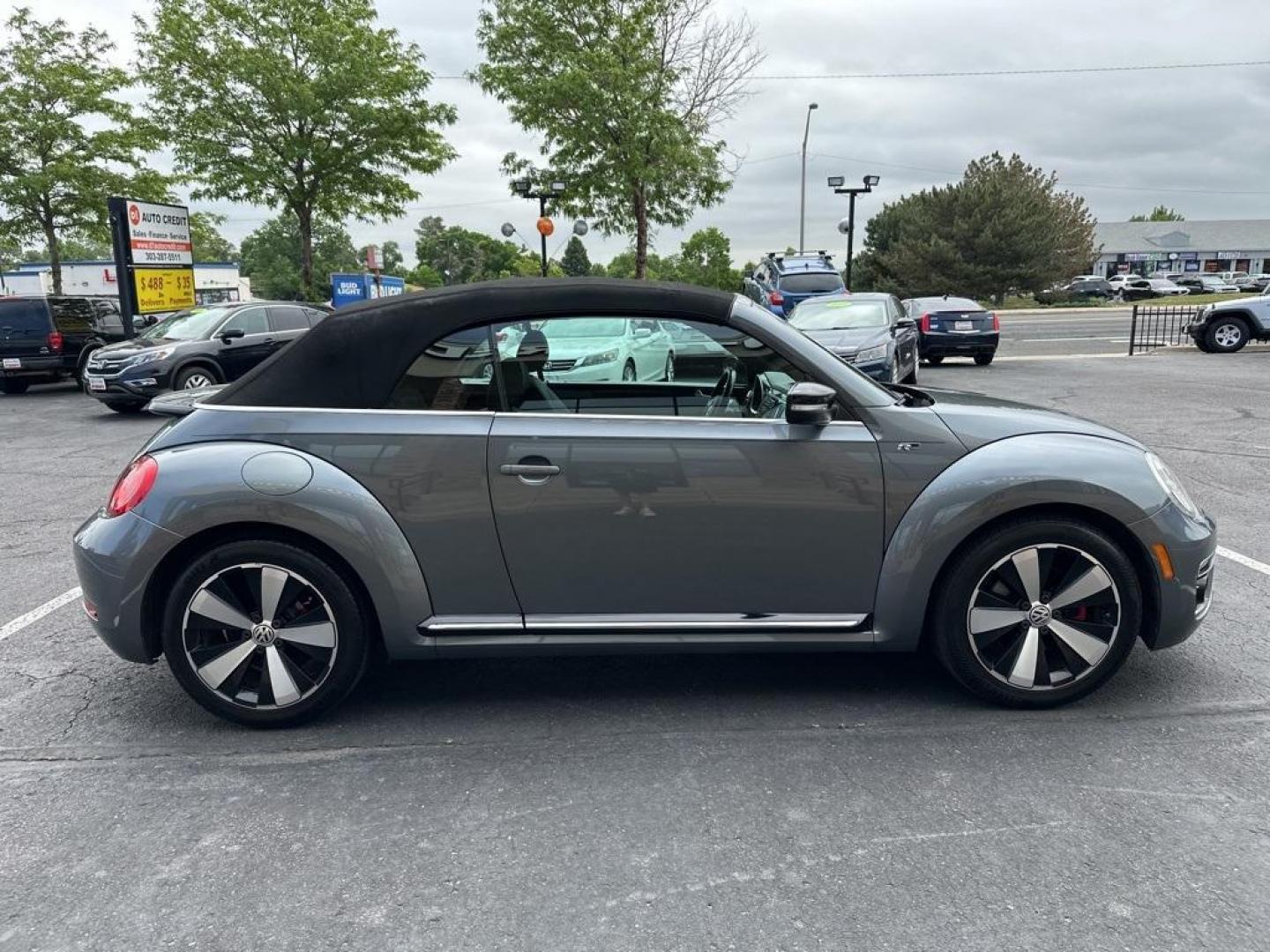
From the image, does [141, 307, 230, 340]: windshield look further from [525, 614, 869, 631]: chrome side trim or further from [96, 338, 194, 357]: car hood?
[525, 614, 869, 631]: chrome side trim

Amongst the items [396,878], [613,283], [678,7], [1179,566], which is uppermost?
[678,7]

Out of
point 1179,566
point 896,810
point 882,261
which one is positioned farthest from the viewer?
point 882,261

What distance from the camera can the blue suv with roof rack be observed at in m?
20.5

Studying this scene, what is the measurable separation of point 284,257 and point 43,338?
105011 millimetres

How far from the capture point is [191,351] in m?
12.8

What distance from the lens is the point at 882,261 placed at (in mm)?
57469

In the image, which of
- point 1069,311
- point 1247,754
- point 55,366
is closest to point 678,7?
point 55,366

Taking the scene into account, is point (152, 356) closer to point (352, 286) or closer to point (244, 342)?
point (244, 342)

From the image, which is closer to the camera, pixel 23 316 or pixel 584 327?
pixel 584 327

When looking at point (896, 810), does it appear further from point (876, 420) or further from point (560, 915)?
point (876, 420)

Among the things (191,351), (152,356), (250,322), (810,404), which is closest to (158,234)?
(250,322)

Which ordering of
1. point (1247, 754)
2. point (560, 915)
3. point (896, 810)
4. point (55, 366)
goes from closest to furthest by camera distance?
point (560, 915), point (896, 810), point (1247, 754), point (55, 366)

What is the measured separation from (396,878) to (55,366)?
55.3ft

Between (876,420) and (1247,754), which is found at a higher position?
(876,420)
